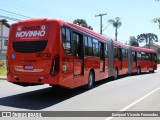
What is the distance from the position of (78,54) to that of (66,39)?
170 cm

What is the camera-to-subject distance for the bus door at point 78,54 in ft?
44.3

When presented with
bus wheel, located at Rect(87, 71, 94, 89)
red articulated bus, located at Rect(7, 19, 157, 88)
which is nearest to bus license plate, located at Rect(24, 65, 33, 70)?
red articulated bus, located at Rect(7, 19, 157, 88)

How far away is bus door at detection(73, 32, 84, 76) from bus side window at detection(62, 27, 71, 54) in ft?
2.30

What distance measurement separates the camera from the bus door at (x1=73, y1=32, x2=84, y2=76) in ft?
44.3

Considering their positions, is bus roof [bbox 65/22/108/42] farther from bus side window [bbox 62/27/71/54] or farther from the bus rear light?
the bus rear light

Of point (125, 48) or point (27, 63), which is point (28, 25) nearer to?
point (27, 63)

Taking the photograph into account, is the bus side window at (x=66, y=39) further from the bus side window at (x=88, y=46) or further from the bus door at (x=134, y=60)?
the bus door at (x=134, y=60)

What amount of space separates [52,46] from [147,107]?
13.5 feet

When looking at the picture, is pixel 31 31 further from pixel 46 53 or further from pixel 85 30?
pixel 85 30

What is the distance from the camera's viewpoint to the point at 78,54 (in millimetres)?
14031

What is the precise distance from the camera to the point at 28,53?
1212 cm

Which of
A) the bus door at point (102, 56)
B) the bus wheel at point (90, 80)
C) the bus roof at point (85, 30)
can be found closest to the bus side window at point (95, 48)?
the bus roof at point (85, 30)

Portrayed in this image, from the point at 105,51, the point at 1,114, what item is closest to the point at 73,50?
the point at 1,114

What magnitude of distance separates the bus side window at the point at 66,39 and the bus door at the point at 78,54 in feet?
2.30
